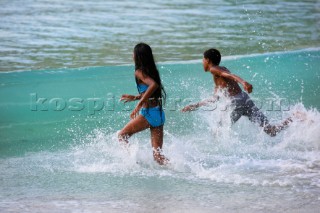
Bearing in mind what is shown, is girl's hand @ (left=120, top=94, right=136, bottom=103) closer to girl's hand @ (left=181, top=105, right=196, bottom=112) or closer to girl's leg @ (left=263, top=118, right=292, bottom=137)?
girl's hand @ (left=181, top=105, right=196, bottom=112)

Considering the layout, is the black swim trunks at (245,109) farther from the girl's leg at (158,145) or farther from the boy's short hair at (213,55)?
the girl's leg at (158,145)

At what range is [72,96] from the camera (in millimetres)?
9680

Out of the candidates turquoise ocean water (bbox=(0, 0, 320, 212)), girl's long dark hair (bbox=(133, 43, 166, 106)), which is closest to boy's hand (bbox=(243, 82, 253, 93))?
turquoise ocean water (bbox=(0, 0, 320, 212))

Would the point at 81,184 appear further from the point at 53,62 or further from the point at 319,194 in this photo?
the point at 53,62

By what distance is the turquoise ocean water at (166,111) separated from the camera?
5309mm

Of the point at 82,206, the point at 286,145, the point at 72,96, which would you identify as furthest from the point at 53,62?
the point at 82,206

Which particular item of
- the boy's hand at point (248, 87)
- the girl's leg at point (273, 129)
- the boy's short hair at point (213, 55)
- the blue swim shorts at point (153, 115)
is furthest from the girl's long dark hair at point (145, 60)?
the girl's leg at point (273, 129)

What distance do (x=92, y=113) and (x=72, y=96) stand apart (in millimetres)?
1037

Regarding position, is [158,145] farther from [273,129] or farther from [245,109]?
[273,129]

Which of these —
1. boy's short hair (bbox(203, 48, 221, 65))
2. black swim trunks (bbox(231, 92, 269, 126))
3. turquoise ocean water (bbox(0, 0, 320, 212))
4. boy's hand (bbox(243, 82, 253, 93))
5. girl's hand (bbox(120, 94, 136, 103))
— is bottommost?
turquoise ocean water (bbox(0, 0, 320, 212))

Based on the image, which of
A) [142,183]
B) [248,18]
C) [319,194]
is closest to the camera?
[319,194]

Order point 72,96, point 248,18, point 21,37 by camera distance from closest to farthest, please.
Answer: point 72,96
point 21,37
point 248,18

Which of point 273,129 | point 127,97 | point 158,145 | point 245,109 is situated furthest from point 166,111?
point 127,97

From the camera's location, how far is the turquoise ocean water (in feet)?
17.4
